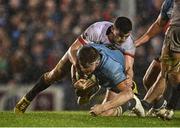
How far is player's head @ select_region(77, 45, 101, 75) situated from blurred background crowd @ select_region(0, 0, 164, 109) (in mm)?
5297

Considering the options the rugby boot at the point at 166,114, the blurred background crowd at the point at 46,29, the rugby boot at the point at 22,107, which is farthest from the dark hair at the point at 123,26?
the blurred background crowd at the point at 46,29

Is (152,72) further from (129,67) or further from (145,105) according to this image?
(129,67)

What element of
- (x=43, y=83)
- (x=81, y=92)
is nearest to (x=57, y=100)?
(x=43, y=83)

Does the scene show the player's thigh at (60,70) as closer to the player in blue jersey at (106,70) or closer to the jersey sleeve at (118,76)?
the player in blue jersey at (106,70)

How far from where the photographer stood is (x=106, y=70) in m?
9.11

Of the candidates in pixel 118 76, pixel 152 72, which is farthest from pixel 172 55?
pixel 118 76

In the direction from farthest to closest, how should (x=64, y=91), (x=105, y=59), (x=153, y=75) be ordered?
(x=64, y=91), (x=153, y=75), (x=105, y=59)

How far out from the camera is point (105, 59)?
29.9 feet

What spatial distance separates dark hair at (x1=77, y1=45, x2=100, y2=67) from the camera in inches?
349

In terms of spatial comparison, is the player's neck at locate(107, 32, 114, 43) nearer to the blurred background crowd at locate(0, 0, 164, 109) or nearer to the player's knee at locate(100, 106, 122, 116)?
the player's knee at locate(100, 106, 122, 116)

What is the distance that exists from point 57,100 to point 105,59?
528 cm

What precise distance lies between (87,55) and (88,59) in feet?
0.16

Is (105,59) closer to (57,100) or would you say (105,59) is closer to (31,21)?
(57,100)

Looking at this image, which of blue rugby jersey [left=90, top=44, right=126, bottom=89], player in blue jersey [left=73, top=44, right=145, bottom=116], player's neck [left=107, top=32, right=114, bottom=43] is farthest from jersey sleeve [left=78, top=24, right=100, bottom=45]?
blue rugby jersey [left=90, top=44, right=126, bottom=89]
